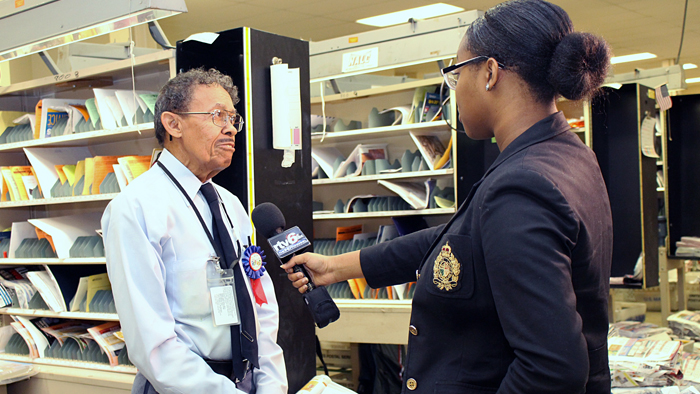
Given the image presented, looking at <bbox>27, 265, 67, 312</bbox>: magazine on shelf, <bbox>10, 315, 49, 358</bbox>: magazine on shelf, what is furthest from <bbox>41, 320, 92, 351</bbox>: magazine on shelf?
<bbox>27, 265, 67, 312</bbox>: magazine on shelf

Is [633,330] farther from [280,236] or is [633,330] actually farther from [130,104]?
[130,104]

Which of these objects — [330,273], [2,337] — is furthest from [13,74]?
[330,273]

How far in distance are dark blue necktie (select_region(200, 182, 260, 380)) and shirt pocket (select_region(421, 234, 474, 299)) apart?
0.88 m

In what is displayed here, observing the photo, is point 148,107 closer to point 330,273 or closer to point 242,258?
point 242,258

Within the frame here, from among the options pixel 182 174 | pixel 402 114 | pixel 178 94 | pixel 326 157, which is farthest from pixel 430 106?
pixel 182 174

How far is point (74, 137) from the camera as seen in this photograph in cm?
347

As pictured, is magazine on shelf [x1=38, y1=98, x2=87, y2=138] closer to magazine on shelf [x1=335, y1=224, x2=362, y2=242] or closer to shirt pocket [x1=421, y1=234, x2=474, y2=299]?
magazine on shelf [x1=335, y1=224, x2=362, y2=242]

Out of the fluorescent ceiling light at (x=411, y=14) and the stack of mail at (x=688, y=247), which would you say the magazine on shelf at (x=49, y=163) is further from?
the fluorescent ceiling light at (x=411, y=14)

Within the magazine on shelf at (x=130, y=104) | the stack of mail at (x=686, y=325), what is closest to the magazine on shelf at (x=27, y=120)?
the magazine on shelf at (x=130, y=104)

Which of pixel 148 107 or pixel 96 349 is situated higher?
pixel 148 107

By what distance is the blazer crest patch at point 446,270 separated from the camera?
111 centimetres

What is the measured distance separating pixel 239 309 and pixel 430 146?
262 cm

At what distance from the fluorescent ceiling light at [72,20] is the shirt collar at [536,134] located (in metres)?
1.96

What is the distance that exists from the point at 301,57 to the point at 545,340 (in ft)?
7.92
